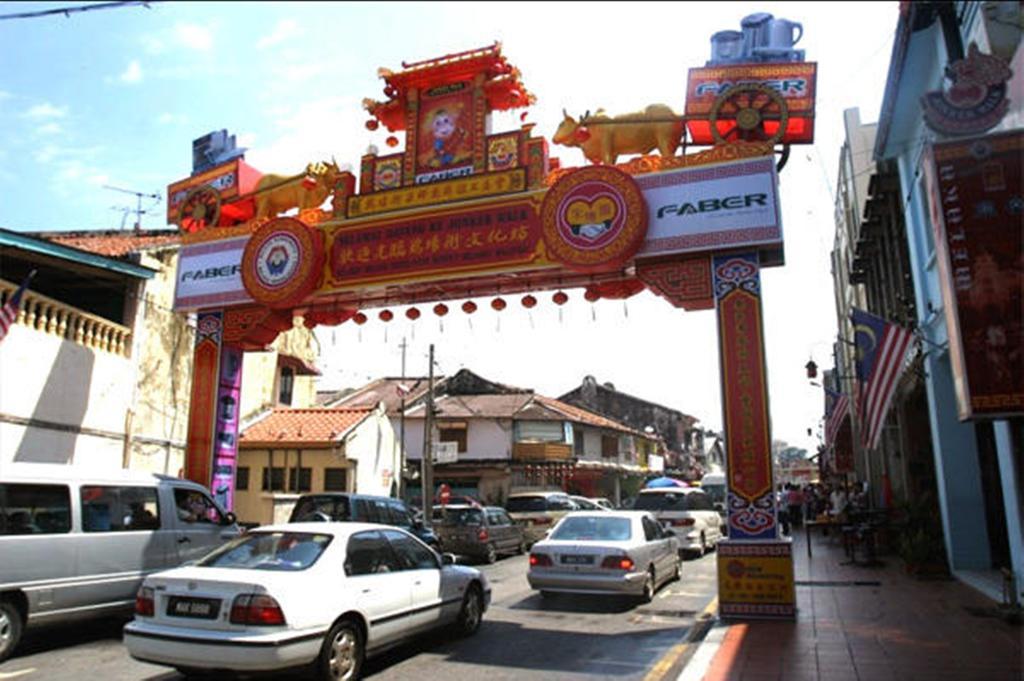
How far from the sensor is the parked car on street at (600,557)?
10.5 metres

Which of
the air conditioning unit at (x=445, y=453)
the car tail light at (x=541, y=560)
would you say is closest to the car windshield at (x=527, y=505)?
the air conditioning unit at (x=445, y=453)

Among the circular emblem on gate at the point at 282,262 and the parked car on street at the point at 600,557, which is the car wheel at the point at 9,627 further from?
the circular emblem on gate at the point at 282,262

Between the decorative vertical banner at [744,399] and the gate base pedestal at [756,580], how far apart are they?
0.64 feet

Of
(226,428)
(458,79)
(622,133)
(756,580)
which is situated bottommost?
(756,580)

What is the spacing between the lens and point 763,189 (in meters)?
10.9

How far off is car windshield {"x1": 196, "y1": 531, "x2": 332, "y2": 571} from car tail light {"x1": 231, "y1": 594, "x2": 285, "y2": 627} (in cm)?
60

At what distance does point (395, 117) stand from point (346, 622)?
1034 centimetres

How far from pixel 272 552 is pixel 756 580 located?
6.11 m

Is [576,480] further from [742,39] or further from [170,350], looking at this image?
[742,39]

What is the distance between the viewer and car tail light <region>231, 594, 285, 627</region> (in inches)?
233

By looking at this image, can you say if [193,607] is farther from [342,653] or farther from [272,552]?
[342,653]

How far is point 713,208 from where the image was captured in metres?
11.2

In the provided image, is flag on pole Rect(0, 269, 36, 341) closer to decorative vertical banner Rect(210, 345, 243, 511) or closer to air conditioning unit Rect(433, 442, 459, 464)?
decorative vertical banner Rect(210, 345, 243, 511)

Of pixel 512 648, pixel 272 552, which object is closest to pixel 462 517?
pixel 512 648
